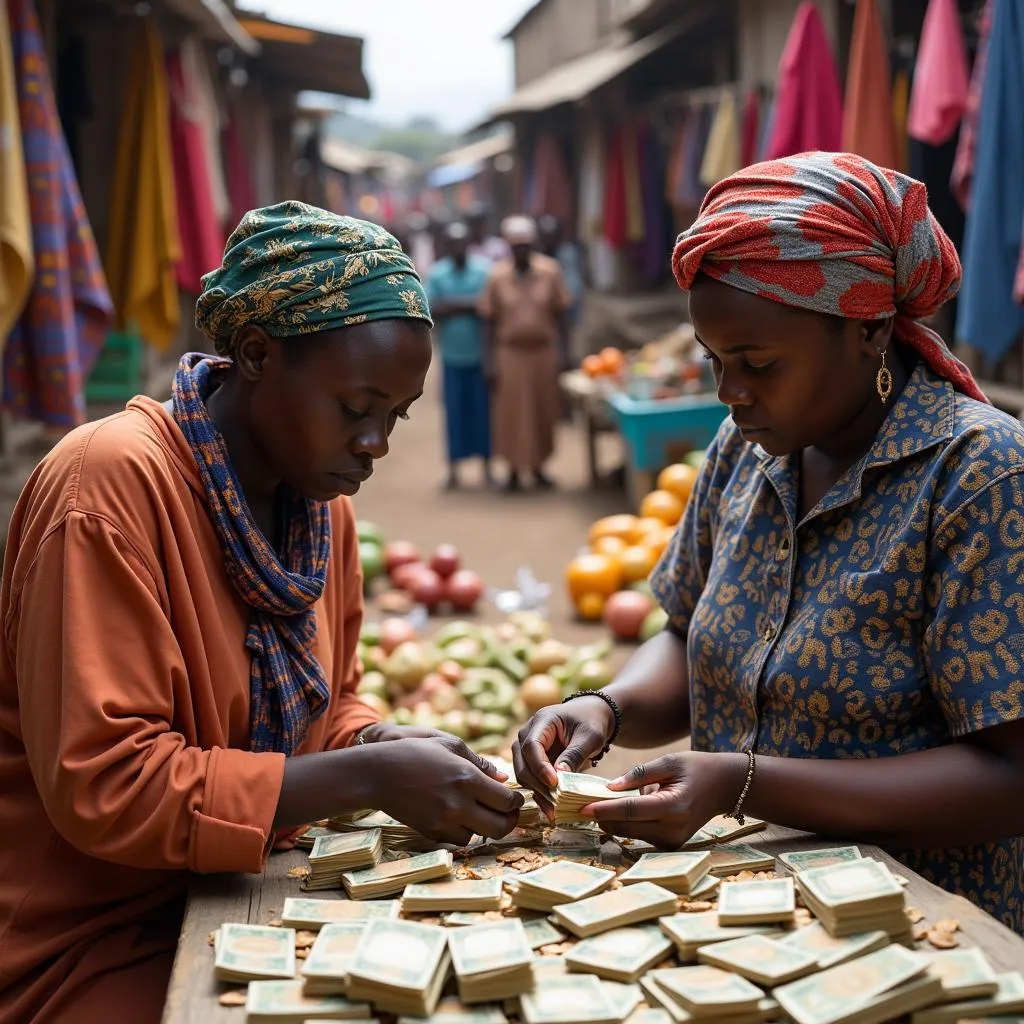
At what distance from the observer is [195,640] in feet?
6.78

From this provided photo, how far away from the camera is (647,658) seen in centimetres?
283

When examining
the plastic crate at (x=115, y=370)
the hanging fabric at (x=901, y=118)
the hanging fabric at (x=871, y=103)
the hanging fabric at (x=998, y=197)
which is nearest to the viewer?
the hanging fabric at (x=998, y=197)

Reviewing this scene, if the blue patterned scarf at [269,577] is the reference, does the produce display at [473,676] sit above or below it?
below

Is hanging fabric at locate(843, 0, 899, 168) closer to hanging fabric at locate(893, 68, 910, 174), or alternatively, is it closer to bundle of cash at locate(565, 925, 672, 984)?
hanging fabric at locate(893, 68, 910, 174)

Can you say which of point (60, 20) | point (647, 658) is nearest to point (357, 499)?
point (60, 20)

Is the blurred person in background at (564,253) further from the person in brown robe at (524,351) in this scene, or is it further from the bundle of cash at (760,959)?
the bundle of cash at (760,959)

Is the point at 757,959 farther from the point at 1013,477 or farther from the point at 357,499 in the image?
the point at 357,499

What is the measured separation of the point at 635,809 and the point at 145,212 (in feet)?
20.0

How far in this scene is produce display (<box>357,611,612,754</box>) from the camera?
5062 millimetres

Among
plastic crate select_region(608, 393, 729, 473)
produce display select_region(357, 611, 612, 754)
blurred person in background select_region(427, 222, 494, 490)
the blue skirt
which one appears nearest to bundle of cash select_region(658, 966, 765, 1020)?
produce display select_region(357, 611, 612, 754)

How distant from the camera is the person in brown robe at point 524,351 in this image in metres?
11.2

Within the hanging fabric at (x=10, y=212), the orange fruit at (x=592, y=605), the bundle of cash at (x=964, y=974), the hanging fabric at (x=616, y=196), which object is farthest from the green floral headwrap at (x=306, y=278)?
the hanging fabric at (x=616, y=196)

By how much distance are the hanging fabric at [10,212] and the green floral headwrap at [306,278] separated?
96.6 inches

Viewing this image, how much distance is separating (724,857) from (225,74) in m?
11.3
